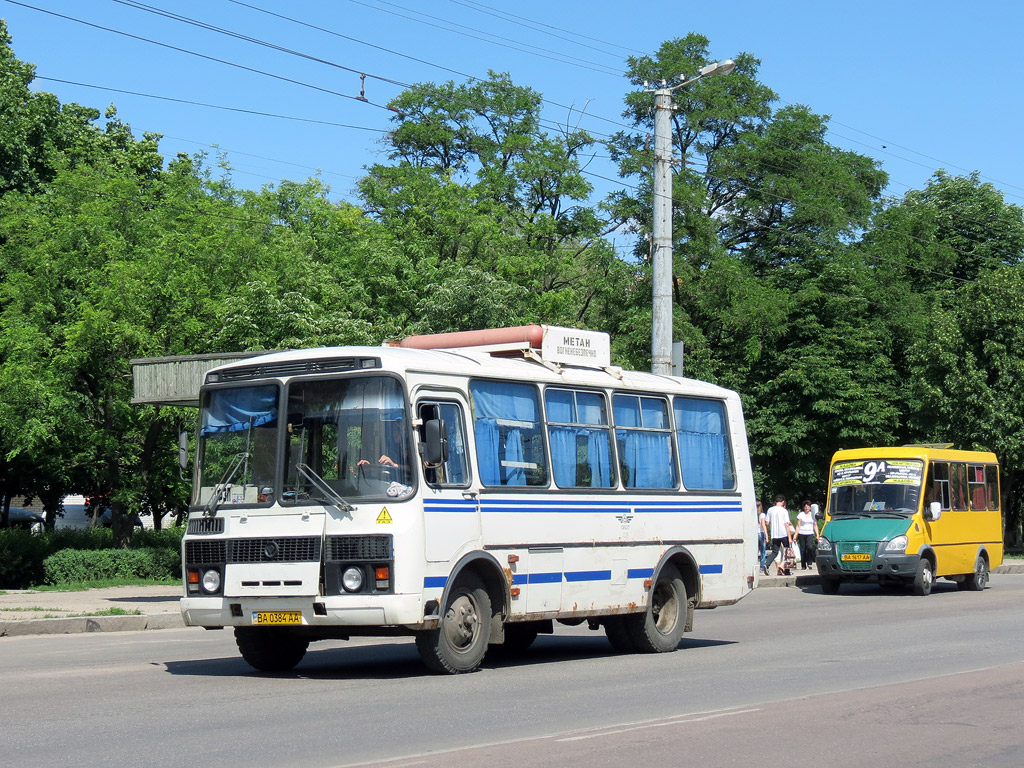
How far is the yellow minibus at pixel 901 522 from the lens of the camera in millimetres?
26641

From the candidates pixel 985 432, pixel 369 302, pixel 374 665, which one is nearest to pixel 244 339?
pixel 369 302

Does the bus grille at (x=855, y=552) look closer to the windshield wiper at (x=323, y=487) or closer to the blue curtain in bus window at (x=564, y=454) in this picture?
the blue curtain in bus window at (x=564, y=454)

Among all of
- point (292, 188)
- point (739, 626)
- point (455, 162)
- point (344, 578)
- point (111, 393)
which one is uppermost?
point (455, 162)

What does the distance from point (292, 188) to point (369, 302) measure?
349 inches

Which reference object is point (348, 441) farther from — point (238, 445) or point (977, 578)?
point (977, 578)

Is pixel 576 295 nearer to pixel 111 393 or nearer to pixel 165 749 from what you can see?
pixel 111 393

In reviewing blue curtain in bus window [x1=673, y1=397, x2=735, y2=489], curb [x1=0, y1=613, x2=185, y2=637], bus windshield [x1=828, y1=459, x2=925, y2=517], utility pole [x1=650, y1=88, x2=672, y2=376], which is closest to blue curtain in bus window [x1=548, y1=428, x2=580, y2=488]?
blue curtain in bus window [x1=673, y1=397, x2=735, y2=489]

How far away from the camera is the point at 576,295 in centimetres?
4809

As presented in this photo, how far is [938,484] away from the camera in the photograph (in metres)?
27.9

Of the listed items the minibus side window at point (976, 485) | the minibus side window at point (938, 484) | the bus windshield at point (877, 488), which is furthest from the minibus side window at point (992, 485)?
the bus windshield at point (877, 488)

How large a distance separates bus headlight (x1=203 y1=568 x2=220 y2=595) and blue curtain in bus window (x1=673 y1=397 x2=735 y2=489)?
5956mm

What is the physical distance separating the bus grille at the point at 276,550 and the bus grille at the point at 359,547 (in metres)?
0.15

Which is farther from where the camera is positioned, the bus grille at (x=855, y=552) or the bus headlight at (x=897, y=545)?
the bus grille at (x=855, y=552)

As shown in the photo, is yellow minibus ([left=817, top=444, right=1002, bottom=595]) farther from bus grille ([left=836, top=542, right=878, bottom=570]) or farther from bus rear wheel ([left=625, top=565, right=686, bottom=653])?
bus rear wheel ([left=625, top=565, right=686, bottom=653])
